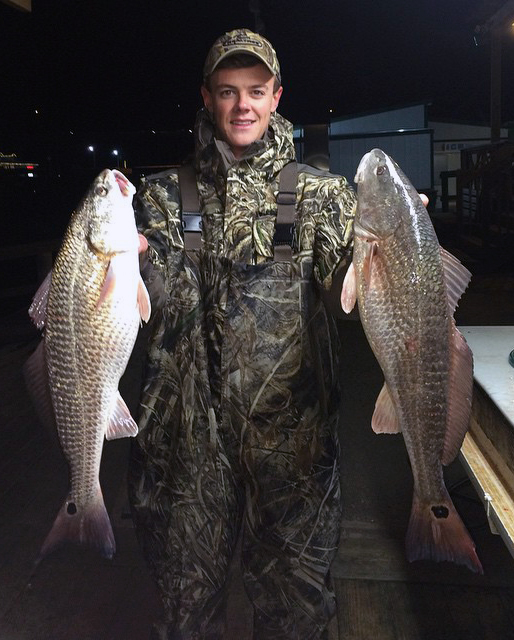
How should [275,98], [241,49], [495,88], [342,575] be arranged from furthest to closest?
[495,88], [342,575], [275,98], [241,49]

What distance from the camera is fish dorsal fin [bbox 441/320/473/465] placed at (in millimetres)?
2322

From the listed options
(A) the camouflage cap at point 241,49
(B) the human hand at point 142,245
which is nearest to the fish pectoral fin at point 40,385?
(B) the human hand at point 142,245

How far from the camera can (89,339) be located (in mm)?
2389

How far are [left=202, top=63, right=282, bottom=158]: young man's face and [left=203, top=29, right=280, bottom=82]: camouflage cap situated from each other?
0.03m

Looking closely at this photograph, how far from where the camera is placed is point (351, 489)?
495 cm

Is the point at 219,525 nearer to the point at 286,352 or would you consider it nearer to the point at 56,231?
the point at 286,352

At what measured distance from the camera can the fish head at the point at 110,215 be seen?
239 centimetres

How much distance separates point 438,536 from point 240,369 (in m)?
1.00

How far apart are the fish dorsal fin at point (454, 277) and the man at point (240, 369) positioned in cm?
44

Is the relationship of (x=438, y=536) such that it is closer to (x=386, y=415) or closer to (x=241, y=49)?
(x=386, y=415)

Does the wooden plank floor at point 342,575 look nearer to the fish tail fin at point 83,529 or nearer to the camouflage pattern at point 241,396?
the camouflage pattern at point 241,396

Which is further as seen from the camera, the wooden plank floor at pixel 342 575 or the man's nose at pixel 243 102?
the wooden plank floor at pixel 342 575

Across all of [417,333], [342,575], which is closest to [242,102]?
[417,333]

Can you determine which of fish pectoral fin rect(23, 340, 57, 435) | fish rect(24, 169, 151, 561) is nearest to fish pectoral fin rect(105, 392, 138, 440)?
fish rect(24, 169, 151, 561)
